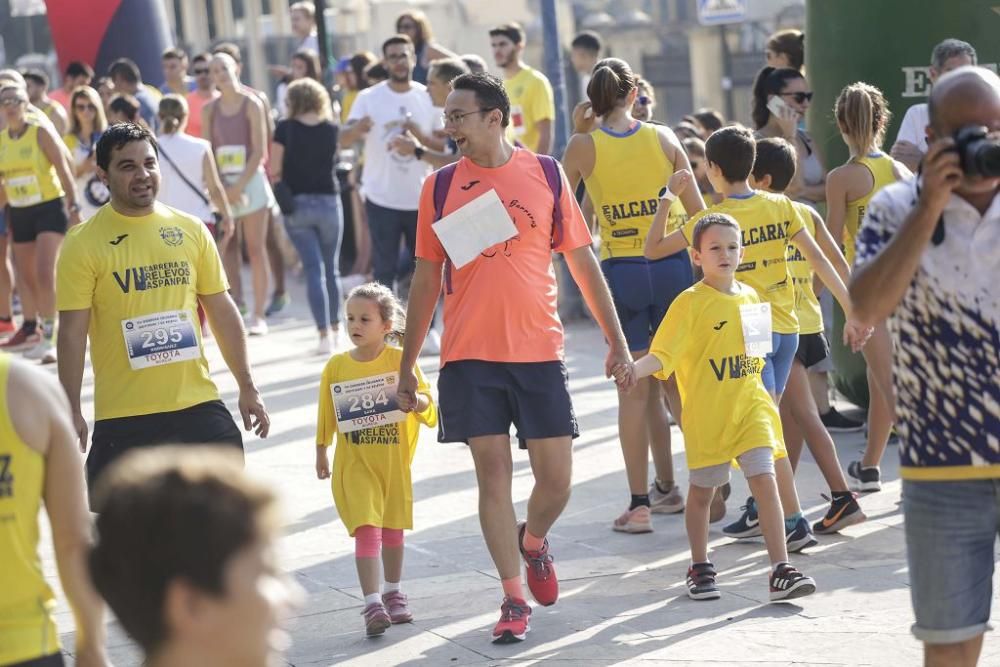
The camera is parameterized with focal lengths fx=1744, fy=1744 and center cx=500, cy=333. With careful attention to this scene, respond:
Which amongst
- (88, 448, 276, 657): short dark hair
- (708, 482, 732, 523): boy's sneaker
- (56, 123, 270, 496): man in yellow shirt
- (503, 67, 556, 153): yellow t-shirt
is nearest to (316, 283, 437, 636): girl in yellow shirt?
(56, 123, 270, 496): man in yellow shirt

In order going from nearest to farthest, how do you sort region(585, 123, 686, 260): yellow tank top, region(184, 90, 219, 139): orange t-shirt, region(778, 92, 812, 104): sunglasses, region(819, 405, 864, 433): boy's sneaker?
region(585, 123, 686, 260): yellow tank top
region(778, 92, 812, 104): sunglasses
region(819, 405, 864, 433): boy's sneaker
region(184, 90, 219, 139): orange t-shirt

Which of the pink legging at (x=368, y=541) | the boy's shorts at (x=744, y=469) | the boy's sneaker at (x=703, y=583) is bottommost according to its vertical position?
the boy's sneaker at (x=703, y=583)

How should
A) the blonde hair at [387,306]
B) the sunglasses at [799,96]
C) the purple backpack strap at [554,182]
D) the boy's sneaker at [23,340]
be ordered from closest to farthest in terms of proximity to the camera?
the purple backpack strap at [554,182] < the blonde hair at [387,306] < the sunglasses at [799,96] < the boy's sneaker at [23,340]

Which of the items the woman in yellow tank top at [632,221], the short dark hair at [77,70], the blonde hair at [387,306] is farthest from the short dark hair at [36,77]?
the blonde hair at [387,306]

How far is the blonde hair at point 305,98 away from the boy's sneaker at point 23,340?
3.06m

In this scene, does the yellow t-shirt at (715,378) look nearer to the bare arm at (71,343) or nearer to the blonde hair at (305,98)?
the bare arm at (71,343)

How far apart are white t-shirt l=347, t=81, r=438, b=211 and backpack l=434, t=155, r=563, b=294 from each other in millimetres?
5715

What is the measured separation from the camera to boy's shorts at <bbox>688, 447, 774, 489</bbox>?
6.42 meters

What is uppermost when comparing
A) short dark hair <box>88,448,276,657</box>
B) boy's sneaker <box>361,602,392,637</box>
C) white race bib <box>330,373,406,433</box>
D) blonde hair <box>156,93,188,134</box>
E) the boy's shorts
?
short dark hair <box>88,448,276,657</box>

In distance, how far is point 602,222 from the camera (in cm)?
784

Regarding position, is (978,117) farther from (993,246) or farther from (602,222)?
(602,222)

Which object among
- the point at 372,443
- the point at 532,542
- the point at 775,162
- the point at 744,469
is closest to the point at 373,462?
the point at 372,443

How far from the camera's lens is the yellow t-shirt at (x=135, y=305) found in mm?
5781

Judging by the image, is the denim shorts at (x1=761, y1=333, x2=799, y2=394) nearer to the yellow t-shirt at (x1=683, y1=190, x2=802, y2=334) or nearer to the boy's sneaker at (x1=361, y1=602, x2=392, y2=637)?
the yellow t-shirt at (x1=683, y1=190, x2=802, y2=334)
